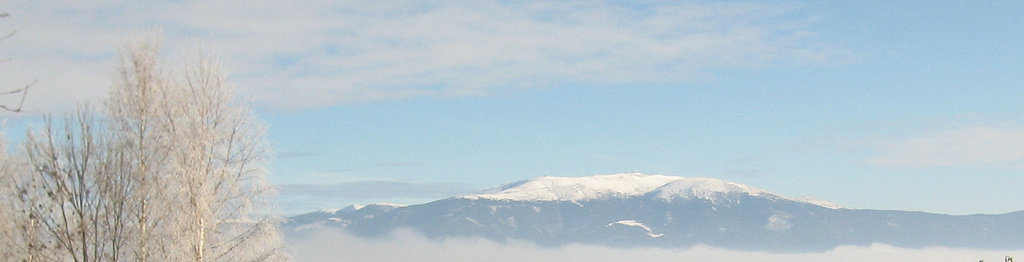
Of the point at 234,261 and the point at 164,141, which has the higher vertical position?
the point at 164,141

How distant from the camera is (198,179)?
35.1 meters

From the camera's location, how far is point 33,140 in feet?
107

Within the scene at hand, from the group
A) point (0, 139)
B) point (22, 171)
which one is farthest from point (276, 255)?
point (0, 139)

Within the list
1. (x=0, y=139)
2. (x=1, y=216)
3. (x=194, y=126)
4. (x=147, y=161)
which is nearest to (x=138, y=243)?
(x=147, y=161)

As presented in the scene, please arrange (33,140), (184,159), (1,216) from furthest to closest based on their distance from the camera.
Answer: (1,216), (184,159), (33,140)

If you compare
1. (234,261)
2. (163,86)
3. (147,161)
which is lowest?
(234,261)

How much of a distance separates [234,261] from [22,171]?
6059 millimetres

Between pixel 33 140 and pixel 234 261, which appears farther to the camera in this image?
pixel 234 261

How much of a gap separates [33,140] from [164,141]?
10.8 ft

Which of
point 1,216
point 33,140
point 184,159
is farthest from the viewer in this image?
Result: point 1,216

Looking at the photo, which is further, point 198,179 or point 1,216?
point 1,216

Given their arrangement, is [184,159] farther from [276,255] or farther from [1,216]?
[1,216]

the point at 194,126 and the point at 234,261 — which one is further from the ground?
the point at 194,126

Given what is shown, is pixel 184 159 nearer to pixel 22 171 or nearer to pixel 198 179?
pixel 198 179
